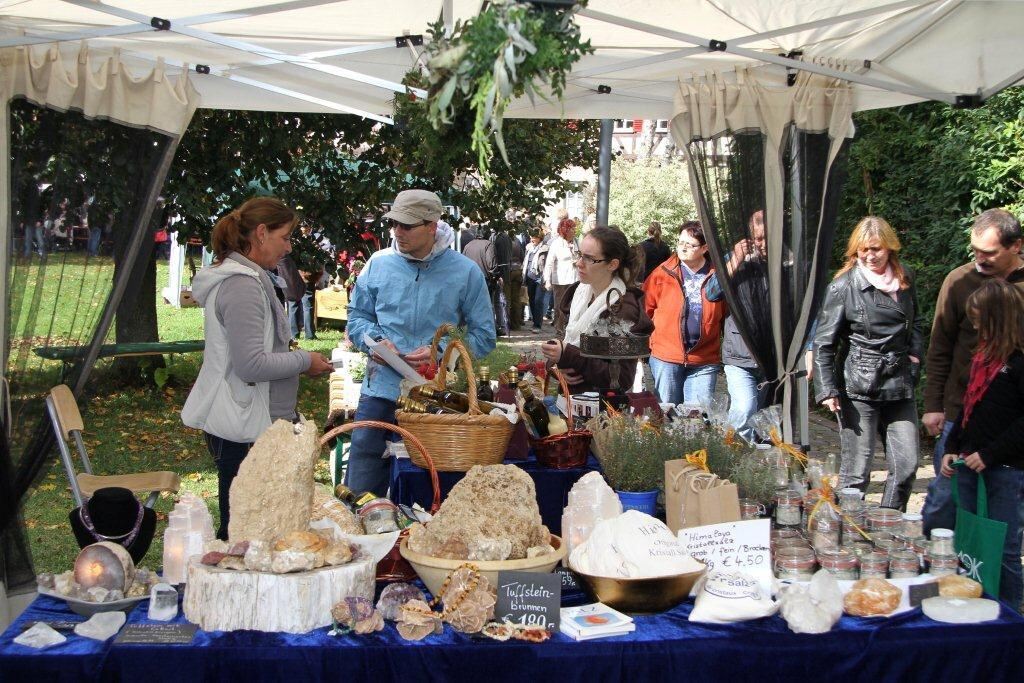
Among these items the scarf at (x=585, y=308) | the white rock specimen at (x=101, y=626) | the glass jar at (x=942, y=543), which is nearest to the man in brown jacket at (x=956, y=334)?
the scarf at (x=585, y=308)

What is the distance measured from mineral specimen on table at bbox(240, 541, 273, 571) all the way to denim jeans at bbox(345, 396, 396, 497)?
85.1 inches

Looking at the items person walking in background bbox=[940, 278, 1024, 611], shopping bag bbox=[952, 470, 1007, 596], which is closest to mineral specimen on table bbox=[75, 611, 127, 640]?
shopping bag bbox=[952, 470, 1007, 596]

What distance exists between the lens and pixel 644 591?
86.7 inches

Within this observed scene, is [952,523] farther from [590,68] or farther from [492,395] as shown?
[590,68]

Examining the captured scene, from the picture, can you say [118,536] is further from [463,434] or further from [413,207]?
[413,207]

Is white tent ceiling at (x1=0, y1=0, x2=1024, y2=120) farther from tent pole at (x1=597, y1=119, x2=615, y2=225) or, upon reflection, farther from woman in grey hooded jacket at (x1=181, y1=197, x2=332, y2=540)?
tent pole at (x1=597, y1=119, x2=615, y2=225)

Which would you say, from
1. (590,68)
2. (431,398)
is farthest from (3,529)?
(590,68)

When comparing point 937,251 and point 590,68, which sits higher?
point 590,68

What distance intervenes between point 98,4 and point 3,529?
1855 millimetres

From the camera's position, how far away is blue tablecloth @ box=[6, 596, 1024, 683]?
6.69ft

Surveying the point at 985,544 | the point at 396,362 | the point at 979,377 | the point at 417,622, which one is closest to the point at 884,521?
the point at 985,544

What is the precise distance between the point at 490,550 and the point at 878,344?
287 centimetres

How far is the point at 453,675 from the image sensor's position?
6.83 feet

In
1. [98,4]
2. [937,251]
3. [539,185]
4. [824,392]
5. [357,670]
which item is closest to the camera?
[357,670]
